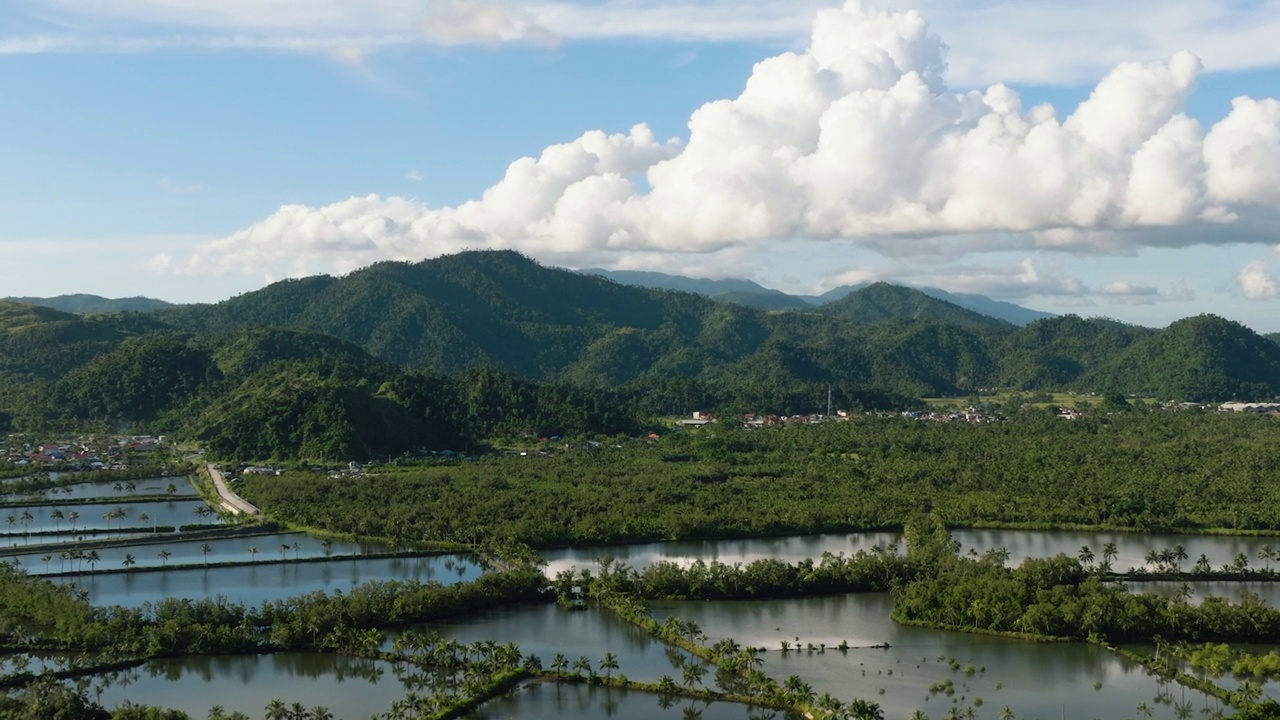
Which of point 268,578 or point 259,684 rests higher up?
point 268,578

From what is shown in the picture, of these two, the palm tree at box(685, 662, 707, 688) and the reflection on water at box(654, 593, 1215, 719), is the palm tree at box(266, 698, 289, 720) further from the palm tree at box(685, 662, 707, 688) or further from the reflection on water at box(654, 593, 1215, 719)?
the reflection on water at box(654, 593, 1215, 719)

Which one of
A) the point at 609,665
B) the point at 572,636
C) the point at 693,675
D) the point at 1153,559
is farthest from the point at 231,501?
the point at 1153,559

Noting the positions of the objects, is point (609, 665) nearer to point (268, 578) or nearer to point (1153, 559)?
point (268, 578)

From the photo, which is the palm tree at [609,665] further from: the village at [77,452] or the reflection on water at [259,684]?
the village at [77,452]

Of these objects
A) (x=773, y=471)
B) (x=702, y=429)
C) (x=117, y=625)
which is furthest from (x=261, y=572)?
(x=702, y=429)

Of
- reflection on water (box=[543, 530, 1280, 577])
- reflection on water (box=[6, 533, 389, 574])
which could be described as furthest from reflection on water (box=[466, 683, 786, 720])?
reflection on water (box=[6, 533, 389, 574])

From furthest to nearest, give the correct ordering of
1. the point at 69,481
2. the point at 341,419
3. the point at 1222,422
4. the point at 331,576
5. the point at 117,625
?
the point at 1222,422 → the point at 341,419 → the point at 69,481 → the point at 331,576 → the point at 117,625


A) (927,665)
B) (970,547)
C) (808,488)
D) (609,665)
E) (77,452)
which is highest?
(77,452)

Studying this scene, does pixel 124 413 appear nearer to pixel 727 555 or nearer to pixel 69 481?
pixel 69 481
